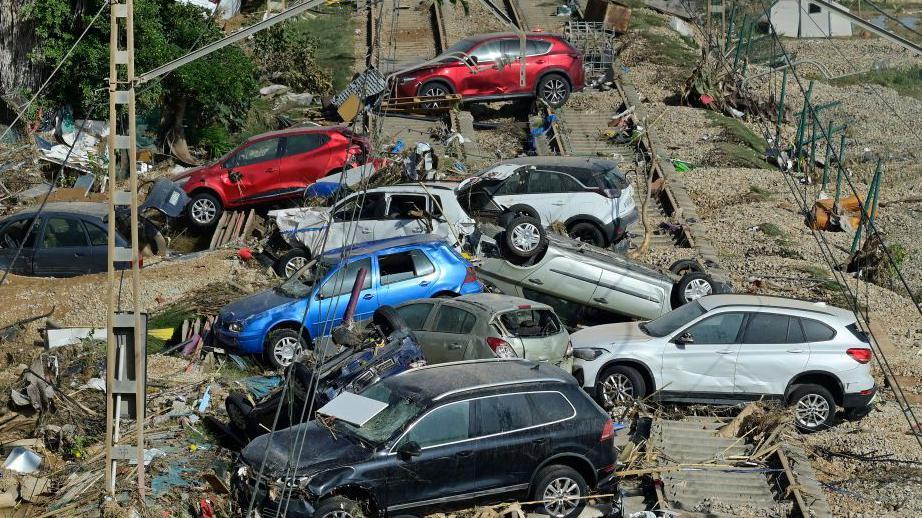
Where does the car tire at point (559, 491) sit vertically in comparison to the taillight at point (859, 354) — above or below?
below

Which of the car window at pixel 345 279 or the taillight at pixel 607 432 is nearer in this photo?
the taillight at pixel 607 432

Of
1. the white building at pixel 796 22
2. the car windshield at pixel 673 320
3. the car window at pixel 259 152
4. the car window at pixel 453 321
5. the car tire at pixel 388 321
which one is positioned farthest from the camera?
the white building at pixel 796 22

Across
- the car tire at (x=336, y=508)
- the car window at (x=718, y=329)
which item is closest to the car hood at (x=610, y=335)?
the car window at (x=718, y=329)

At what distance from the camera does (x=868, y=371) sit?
1455 centimetres

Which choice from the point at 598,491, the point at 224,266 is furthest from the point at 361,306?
the point at 598,491

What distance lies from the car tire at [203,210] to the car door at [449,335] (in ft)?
26.0

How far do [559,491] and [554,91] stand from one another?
657 inches

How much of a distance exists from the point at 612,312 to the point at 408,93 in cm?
1135

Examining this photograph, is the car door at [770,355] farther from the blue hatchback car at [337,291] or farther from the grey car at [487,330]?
the blue hatchback car at [337,291]

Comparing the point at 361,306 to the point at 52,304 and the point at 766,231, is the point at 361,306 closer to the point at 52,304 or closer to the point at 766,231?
the point at 52,304

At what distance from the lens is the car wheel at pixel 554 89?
27.1 meters

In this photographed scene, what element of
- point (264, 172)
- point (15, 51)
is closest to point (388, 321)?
point (264, 172)

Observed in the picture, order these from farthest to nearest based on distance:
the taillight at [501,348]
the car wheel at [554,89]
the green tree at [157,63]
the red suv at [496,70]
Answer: the car wheel at [554,89] → the red suv at [496,70] → the green tree at [157,63] → the taillight at [501,348]

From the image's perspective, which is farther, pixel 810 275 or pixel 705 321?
pixel 810 275
